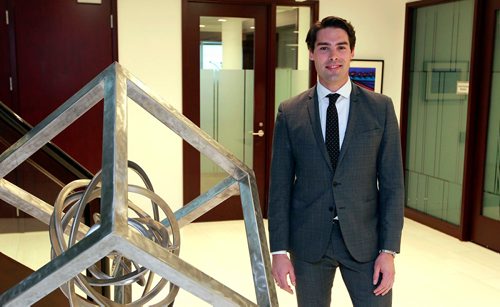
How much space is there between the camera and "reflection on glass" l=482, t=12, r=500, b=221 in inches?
181

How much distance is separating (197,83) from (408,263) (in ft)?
8.57

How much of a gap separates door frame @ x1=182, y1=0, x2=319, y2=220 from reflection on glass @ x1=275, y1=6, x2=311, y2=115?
85 millimetres

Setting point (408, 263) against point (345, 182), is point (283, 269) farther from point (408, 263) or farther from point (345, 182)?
point (408, 263)

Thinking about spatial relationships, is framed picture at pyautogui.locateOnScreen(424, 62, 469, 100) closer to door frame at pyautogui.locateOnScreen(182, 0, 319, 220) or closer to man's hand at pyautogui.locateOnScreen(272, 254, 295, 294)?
door frame at pyautogui.locateOnScreen(182, 0, 319, 220)

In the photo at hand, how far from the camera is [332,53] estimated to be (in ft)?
5.97

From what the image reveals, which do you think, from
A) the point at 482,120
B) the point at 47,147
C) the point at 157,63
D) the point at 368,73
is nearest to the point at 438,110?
the point at 482,120

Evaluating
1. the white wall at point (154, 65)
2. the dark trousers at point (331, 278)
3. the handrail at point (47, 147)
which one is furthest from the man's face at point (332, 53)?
the white wall at point (154, 65)

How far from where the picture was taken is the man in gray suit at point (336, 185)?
6.16 ft

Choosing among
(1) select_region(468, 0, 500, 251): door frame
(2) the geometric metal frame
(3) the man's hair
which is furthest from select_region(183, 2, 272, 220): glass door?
(2) the geometric metal frame

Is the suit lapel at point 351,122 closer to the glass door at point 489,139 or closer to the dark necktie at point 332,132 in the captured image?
the dark necktie at point 332,132

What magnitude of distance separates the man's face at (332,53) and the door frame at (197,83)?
137 inches

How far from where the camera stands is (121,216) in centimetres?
55

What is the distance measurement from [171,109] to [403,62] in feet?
17.6

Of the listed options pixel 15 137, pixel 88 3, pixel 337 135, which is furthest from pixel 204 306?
pixel 88 3
